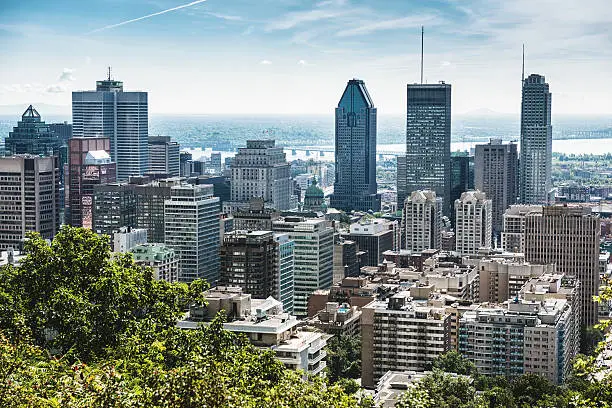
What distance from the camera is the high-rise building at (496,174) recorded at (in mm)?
34562

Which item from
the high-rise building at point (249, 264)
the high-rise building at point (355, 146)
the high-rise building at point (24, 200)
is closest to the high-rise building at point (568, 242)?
the high-rise building at point (249, 264)

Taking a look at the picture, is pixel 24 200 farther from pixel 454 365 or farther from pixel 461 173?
pixel 461 173

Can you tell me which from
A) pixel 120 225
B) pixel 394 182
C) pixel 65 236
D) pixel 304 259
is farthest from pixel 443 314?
pixel 394 182

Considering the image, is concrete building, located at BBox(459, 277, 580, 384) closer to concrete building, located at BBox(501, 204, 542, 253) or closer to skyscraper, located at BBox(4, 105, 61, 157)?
concrete building, located at BBox(501, 204, 542, 253)

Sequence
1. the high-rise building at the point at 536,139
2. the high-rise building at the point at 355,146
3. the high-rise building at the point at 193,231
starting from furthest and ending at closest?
the high-rise building at the point at 355,146, the high-rise building at the point at 536,139, the high-rise building at the point at 193,231

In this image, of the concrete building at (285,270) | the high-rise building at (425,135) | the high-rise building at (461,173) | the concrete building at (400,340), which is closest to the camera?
the concrete building at (400,340)

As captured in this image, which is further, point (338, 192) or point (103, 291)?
point (338, 192)

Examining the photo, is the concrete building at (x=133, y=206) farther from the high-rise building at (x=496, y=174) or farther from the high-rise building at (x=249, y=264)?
the high-rise building at (x=496, y=174)

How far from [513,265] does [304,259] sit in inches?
163

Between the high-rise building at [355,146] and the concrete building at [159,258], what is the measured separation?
69.1 feet

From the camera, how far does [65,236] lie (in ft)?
22.0

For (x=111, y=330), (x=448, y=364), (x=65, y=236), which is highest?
(x=65, y=236)

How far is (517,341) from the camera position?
45.3 ft

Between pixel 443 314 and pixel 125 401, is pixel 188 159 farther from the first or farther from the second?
pixel 125 401
